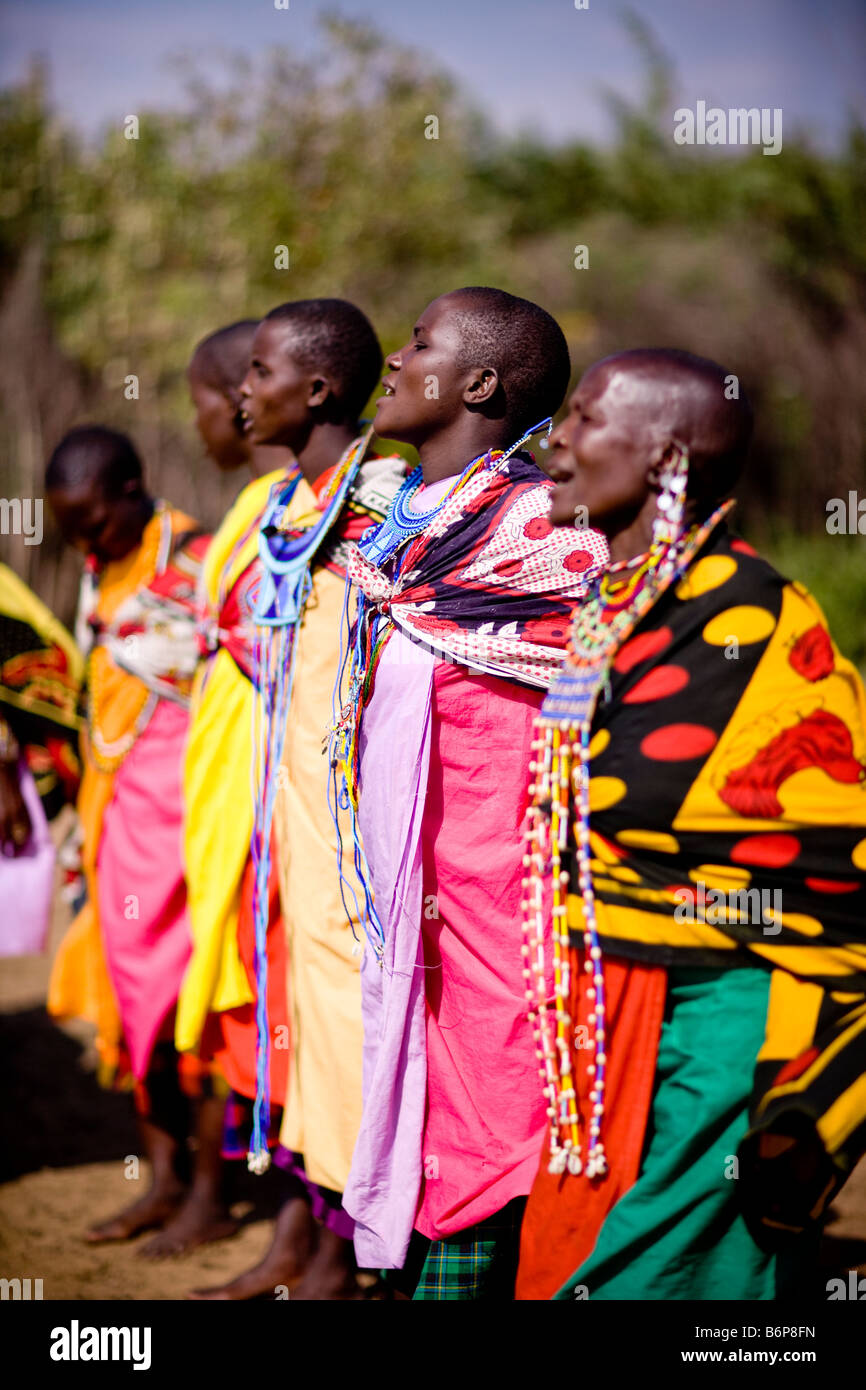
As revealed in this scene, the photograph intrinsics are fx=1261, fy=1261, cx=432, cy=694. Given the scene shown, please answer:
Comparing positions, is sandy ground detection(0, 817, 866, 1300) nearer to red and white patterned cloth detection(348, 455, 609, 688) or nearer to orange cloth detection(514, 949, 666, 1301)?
orange cloth detection(514, 949, 666, 1301)

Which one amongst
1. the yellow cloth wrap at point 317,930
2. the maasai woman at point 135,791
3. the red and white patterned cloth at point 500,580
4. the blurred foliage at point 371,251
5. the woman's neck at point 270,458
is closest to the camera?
the red and white patterned cloth at point 500,580

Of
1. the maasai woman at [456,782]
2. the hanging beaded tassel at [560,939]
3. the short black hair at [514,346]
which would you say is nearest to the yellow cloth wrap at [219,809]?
the maasai woman at [456,782]

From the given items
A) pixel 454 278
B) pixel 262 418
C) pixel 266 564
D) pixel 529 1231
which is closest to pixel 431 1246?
pixel 529 1231

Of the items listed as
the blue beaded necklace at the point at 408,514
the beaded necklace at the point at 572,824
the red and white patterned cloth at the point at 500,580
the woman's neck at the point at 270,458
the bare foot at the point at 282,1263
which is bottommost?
the bare foot at the point at 282,1263

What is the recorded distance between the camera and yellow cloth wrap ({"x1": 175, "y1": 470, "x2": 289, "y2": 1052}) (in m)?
3.41

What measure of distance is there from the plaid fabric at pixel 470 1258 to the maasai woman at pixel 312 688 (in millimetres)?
443

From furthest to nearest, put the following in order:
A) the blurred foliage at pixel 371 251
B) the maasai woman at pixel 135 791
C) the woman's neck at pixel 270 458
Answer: the blurred foliage at pixel 371 251 < the maasai woman at pixel 135 791 < the woman's neck at pixel 270 458

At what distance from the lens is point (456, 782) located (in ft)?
8.29

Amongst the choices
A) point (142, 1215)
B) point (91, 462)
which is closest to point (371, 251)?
point (91, 462)

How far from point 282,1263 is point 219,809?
4.23 ft

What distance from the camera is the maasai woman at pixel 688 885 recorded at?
193 centimetres

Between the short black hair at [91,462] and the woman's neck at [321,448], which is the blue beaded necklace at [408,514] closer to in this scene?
the woman's neck at [321,448]

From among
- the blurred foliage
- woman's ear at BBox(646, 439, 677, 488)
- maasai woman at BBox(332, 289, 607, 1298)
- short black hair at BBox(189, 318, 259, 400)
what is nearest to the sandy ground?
maasai woman at BBox(332, 289, 607, 1298)

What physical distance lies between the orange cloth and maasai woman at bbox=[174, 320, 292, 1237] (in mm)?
1227
